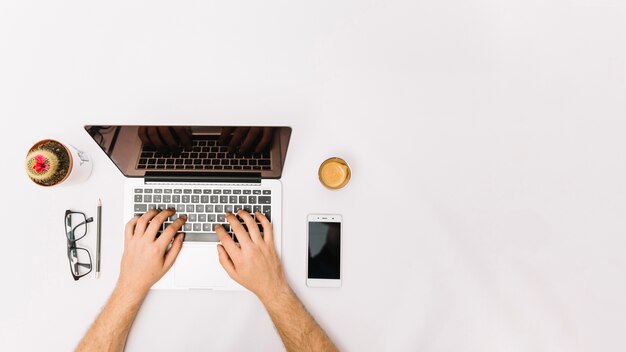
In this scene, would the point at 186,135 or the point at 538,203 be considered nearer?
the point at 186,135

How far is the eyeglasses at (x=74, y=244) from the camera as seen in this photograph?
882mm

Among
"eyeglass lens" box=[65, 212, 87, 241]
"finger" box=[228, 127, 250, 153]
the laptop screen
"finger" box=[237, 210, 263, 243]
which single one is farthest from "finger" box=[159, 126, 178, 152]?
"eyeglass lens" box=[65, 212, 87, 241]

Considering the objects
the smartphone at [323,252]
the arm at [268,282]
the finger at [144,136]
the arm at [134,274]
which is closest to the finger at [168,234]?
the arm at [134,274]

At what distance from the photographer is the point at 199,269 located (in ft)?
2.93

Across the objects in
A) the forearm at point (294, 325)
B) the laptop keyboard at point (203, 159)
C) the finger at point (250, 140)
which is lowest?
the forearm at point (294, 325)

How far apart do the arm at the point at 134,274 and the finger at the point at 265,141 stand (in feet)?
0.94

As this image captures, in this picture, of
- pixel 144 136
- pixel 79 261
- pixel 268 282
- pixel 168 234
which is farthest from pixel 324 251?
pixel 79 261

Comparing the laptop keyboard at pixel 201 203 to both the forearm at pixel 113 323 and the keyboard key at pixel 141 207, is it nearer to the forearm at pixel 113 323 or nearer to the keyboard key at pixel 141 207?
the keyboard key at pixel 141 207

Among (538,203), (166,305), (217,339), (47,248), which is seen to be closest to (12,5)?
(47,248)

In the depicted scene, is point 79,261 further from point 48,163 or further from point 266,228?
point 266,228

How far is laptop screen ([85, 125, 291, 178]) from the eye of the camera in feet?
2.40

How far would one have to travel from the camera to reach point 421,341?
92cm

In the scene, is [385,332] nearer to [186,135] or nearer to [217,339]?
[217,339]

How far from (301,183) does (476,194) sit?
0.46 m
